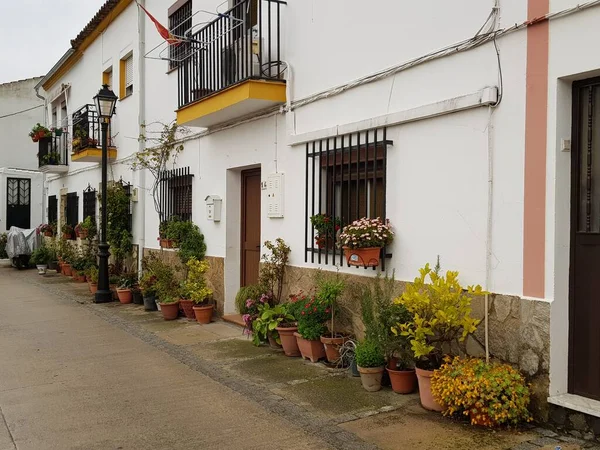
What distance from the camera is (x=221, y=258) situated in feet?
30.0

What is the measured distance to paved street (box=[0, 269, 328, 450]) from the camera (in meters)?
4.34

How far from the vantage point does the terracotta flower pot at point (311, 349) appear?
6293 millimetres

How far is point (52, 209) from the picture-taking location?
2041 centimetres

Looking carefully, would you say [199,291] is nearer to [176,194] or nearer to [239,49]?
[176,194]

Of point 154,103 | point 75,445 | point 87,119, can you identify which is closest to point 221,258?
point 154,103

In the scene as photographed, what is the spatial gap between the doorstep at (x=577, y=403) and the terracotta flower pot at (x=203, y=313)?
5711mm

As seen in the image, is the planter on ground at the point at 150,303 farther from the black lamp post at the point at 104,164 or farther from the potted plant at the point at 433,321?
the potted plant at the point at 433,321

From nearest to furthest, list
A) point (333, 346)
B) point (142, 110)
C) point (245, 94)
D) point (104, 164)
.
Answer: point (333, 346) < point (245, 94) < point (104, 164) < point (142, 110)

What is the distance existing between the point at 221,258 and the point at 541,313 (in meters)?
5.72

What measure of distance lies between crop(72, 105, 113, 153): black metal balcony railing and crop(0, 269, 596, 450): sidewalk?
23.1 feet

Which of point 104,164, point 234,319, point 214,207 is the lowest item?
point 234,319

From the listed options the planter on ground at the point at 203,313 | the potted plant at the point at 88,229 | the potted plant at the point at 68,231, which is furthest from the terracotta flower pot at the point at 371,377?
the potted plant at the point at 68,231

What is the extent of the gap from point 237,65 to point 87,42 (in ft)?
32.1

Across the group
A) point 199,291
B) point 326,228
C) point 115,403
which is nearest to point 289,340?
point 326,228
